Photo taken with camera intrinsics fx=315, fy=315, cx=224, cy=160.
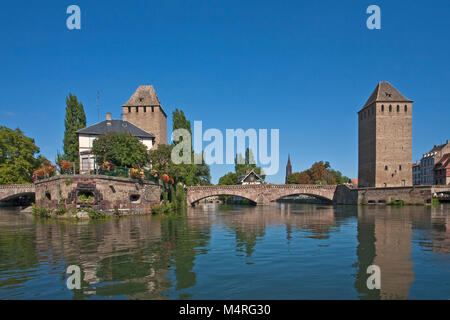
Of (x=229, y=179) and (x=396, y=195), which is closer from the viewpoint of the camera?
(x=396, y=195)

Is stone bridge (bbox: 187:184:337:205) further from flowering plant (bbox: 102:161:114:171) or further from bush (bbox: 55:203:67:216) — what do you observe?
bush (bbox: 55:203:67:216)

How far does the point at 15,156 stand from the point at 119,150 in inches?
1176

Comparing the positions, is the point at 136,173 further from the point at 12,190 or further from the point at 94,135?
the point at 12,190

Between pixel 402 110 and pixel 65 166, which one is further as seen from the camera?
pixel 402 110

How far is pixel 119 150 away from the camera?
99.2 feet

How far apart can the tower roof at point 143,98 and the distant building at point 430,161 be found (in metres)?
67.7

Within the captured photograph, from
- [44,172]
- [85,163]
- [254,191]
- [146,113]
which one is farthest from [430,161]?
[44,172]

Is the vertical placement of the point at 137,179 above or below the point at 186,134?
below

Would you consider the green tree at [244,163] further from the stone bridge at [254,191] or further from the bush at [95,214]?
the bush at [95,214]

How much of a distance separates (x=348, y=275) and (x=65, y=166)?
82.1ft

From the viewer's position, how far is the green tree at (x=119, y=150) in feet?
99.5

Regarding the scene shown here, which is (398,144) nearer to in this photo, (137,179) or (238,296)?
(137,179)
